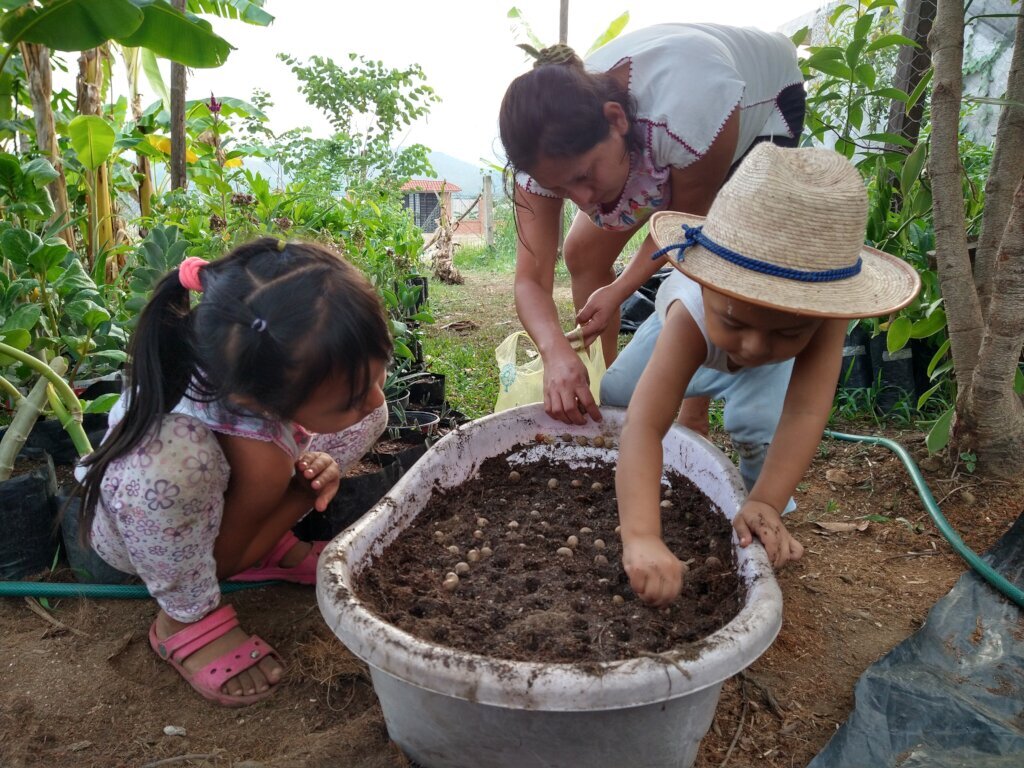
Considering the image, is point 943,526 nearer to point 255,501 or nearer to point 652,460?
point 652,460

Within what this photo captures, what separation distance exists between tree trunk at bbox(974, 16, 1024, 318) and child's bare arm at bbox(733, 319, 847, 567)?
3.29 feet

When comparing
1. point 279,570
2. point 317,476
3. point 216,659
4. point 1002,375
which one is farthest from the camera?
point 1002,375

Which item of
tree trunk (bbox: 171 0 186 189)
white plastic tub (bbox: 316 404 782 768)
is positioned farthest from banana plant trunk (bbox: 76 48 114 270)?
white plastic tub (bbox: 316 404 782 768)

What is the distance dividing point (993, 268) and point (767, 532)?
1.28 m

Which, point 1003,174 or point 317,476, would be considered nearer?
point 317,476

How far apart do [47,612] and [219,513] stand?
1.79 feet

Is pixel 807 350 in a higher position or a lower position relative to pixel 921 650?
higher

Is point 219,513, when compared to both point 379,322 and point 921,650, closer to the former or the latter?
point 379,322

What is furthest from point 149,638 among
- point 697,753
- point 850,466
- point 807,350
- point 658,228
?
point 850,466

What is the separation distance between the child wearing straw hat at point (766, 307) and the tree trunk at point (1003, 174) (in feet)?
3.18

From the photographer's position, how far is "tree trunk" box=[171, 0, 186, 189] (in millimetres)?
3221

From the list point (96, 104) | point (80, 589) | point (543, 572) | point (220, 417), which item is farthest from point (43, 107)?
point (543, 572)

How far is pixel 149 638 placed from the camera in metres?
1.49

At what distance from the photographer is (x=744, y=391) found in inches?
66.2
